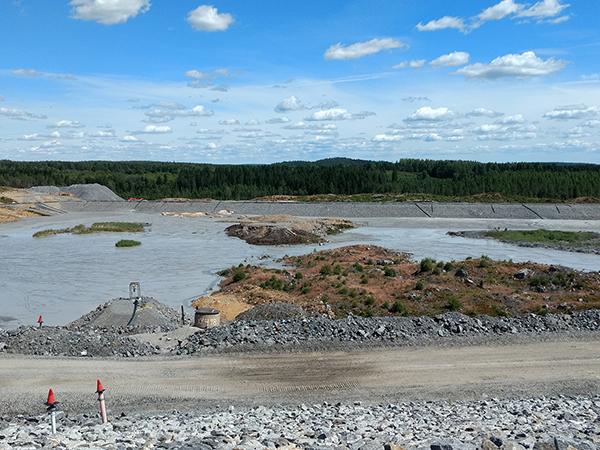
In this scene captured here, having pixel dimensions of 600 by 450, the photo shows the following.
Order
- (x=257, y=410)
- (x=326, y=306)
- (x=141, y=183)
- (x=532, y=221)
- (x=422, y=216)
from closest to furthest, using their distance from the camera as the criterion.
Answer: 1. (x=257, y=410)
2. (x=326, y=306)
3. (x=532, y=221)
4. (x=422, y=216)
5. (x=141, y=183)

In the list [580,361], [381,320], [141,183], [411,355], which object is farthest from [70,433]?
[141,183]

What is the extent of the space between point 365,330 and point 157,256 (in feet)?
85.3

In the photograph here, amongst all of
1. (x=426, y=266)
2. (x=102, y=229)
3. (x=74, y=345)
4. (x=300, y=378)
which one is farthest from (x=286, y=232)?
(x=300, y=378)

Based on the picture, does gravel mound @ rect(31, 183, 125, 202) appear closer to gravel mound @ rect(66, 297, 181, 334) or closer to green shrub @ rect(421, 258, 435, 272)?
green shrub @ rect(421, 258, 435, 272)

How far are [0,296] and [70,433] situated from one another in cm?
2053

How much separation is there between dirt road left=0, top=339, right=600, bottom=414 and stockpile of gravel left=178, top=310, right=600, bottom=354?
2.65 ft

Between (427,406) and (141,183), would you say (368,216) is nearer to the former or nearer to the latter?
(427,406)

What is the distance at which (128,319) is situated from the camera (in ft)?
63.4

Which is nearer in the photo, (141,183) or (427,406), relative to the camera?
(427,406)

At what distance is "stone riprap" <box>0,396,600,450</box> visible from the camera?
28.2 feet

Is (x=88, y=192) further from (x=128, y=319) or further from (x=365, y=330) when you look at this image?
(x=365, y=330)

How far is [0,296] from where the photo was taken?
26797mm

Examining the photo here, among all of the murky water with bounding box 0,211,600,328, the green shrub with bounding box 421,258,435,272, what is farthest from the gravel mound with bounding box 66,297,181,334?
the green shrub with bounding box 421,258,435,272

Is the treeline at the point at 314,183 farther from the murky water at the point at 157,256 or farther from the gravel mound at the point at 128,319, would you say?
the gravel mound at the point at 128,319
